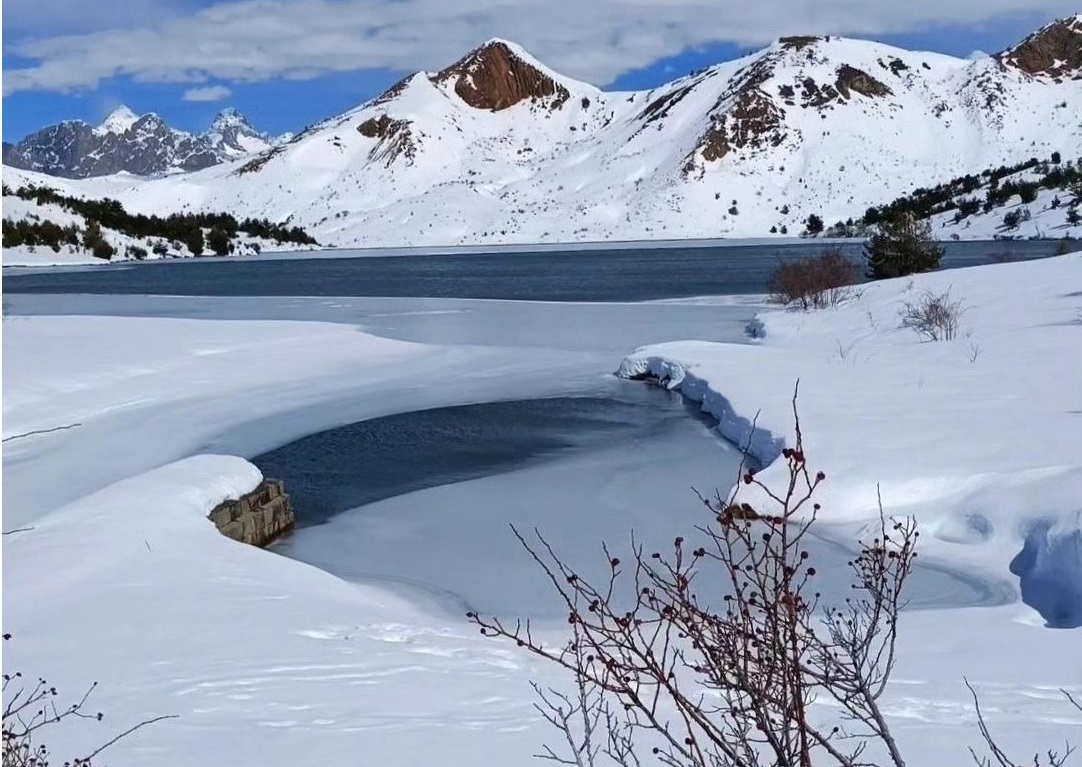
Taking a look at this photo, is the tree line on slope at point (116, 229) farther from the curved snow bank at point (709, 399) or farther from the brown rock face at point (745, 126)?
the curved snow bank at point (709, 399)

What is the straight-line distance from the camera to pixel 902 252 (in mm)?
30734

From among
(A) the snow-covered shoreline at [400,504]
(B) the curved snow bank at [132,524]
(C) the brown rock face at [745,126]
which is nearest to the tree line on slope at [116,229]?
(C) the brown rock face at [745,126]

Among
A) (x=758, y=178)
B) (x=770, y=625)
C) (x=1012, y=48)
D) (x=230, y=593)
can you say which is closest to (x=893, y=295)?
(x=230, y=593)

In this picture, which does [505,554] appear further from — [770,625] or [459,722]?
[770,625]

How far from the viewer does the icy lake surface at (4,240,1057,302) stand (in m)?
32.7

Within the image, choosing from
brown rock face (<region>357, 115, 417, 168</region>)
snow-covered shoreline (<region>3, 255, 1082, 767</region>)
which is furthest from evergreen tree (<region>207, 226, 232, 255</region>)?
snow-covered shoreline (<region>3, 255, 1082, 767</region>)

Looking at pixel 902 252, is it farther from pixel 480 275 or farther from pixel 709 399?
pixel 709 399

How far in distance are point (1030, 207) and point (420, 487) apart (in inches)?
2132

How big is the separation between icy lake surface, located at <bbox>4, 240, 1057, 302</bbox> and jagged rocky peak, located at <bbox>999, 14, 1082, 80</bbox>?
53.0 meters

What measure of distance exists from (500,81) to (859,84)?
43.6 metres

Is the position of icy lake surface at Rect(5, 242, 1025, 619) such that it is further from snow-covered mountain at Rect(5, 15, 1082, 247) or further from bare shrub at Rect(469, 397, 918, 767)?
snow-covered mountain at Rect(5, 15, 1082, 247)

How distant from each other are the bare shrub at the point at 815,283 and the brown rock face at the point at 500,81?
101701mm

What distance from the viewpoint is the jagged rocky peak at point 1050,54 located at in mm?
95562

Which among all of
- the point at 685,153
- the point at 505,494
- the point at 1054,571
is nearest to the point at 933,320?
the point at 505,494
